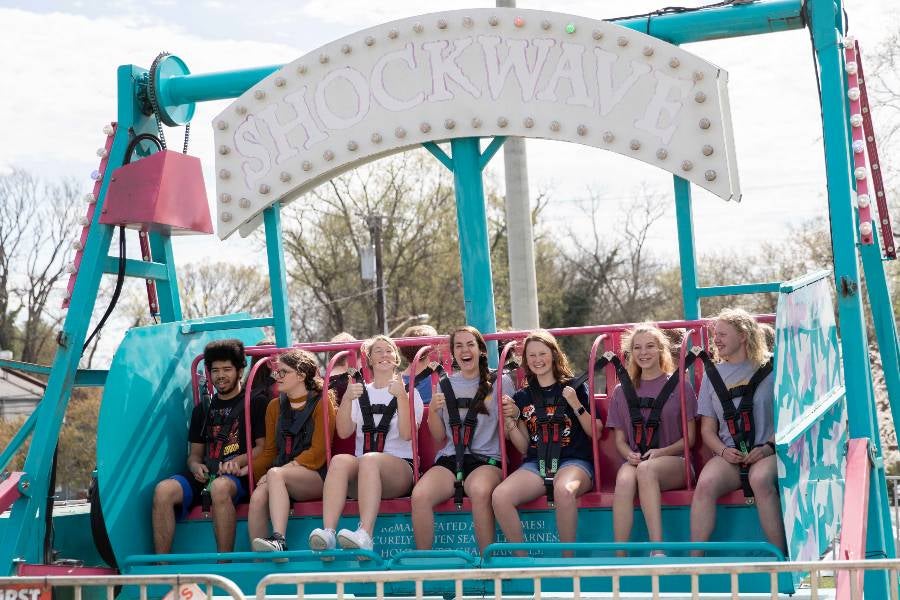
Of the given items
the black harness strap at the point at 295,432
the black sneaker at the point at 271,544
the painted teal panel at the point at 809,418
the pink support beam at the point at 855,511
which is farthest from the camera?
the black harness strap at the point at 295,432

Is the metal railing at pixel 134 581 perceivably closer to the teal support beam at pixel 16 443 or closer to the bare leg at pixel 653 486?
the bare leg at pixel 653 486

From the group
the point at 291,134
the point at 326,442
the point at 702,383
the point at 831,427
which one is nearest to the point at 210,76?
the point at 291,134

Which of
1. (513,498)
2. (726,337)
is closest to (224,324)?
(513,498)

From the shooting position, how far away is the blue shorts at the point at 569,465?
5.64 metres

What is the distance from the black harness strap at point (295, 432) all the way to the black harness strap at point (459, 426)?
76 centimetres

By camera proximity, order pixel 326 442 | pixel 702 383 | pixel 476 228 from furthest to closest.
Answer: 1. pixel 476 228
2. pixel 326 442
3. pixel 702 383

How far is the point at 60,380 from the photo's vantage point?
21.3 feet

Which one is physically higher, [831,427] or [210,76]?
[210,76]

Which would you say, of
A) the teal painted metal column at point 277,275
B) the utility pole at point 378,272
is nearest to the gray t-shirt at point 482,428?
the teal painted metal column at point 277,275

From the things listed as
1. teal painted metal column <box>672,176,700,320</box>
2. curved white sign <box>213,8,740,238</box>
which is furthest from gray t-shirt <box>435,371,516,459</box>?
curved white sign <box>213,8,740,238</box>

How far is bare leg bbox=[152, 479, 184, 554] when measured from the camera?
622cm

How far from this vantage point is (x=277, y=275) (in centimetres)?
685

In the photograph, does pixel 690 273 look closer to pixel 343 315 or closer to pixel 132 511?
pixel 132 511

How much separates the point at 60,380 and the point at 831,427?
13.6 ft
